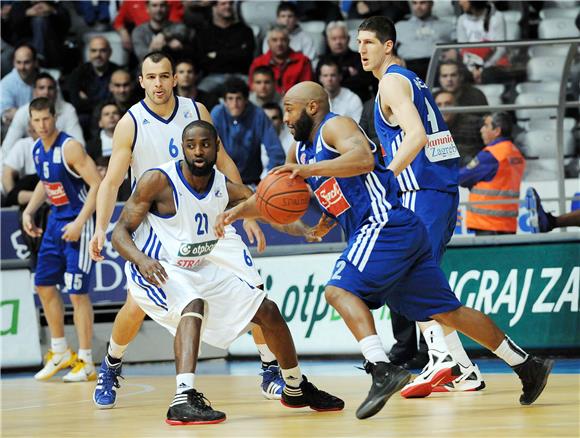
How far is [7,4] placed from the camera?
15844mm

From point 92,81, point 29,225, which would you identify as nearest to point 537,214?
point 29,225

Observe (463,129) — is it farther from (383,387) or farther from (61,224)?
(383,387)

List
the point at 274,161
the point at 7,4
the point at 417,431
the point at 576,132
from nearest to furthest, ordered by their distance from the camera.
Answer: the point at 417,431 < the point at 576,132 < the point at 274,161 < the point at 7,4

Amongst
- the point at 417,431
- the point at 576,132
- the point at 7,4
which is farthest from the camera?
the point at 7,4

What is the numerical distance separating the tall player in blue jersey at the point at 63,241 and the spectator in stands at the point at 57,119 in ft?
12.6

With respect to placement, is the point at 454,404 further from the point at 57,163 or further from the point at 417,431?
the point at 57,163

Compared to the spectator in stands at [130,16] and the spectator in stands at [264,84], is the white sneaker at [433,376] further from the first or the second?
the spectator in stands at [130,16]

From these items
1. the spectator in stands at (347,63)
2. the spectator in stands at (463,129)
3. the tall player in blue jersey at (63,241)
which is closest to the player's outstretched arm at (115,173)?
the tall player in blue jersey at (63,241)

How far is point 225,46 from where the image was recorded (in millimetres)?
14500

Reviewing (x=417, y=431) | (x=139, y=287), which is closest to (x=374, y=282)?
(x=417, y=431)

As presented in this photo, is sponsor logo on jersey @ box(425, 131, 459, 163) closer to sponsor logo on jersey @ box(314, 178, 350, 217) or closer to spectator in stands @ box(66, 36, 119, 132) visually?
sponsor logo on jersey @ box(314, 178, 350, 217)

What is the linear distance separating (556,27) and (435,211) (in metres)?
7.17

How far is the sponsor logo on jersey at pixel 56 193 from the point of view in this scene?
9953 millimetres

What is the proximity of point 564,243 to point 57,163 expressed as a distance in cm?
441
